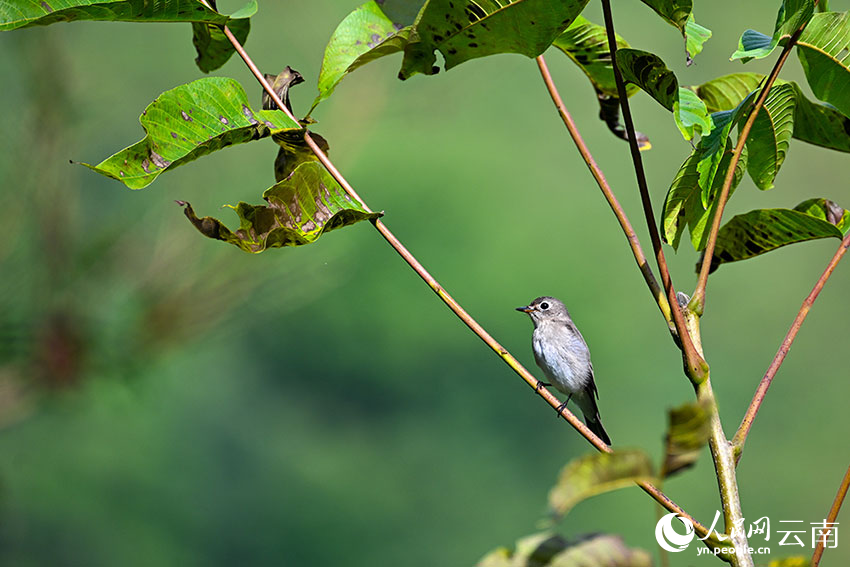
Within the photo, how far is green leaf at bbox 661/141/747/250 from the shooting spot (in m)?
0.80

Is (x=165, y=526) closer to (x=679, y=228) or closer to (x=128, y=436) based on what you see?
(x=128, y=436)

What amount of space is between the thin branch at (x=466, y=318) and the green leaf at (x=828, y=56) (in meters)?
0.42

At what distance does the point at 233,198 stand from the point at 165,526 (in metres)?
1.89

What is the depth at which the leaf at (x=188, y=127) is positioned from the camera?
0.77 metres

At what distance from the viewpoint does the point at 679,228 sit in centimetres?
85

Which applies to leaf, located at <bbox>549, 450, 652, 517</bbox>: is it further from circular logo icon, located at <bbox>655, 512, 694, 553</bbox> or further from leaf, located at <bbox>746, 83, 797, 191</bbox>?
leaf, located at <bbox>746, 83, 797, 191</bbox>

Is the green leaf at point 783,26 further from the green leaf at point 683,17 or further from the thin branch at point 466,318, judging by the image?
the thin branch at point 466,318

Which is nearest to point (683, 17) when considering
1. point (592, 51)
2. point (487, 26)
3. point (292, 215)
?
point (487, 26)

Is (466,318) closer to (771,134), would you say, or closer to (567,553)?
(567,553)

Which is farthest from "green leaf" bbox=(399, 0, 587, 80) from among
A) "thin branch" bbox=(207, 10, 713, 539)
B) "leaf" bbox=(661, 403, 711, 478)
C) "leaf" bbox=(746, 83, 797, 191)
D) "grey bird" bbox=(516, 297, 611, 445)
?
"grey bird" bbox=(516, 297, 611, 445)

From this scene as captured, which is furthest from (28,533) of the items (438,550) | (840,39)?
(840,39)

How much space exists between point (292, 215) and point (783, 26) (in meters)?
0.47

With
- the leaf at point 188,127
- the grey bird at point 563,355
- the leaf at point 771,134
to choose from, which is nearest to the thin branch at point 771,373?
the leaf at point 771,134

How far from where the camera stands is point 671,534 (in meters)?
0.69
